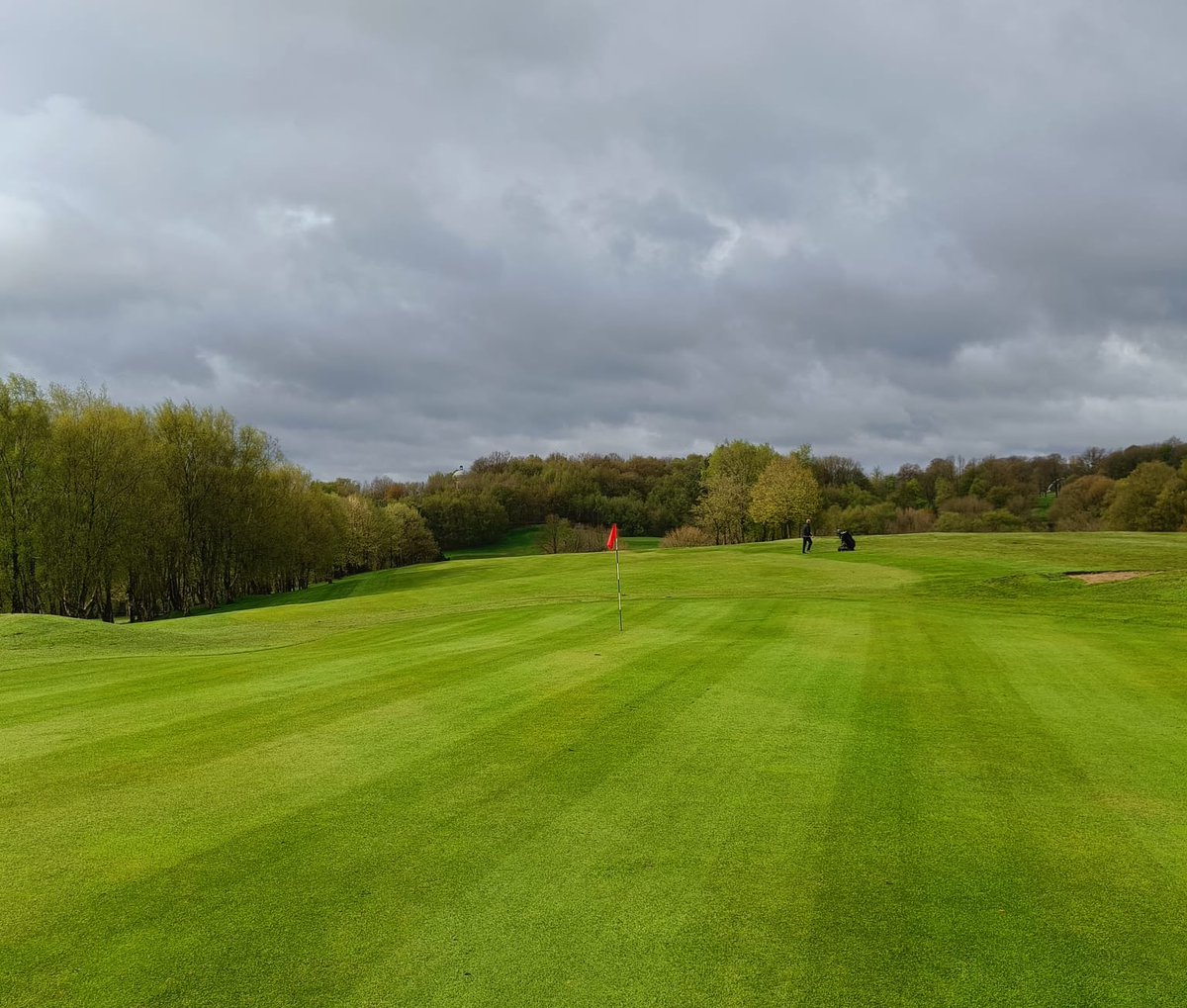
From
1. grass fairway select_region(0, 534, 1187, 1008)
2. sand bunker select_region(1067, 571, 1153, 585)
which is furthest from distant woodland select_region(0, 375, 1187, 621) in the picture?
sand bunker select_region(1067, 571, 1153, 585)

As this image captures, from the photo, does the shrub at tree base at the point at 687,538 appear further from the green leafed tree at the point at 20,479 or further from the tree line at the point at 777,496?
the green leafed tree at the point at 20,479

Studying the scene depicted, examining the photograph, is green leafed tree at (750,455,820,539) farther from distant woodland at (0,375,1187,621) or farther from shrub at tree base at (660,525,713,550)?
shrub at tree base at (660,525,713,550)

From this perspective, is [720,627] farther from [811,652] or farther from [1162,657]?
[1162,657]

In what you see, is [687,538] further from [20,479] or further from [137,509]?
[20,479]

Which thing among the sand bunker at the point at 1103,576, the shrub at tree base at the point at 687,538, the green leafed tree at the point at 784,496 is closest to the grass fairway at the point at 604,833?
the sand bunker at the point at 1103,576

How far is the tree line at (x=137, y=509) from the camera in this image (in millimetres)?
45781

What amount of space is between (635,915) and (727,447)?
341ft

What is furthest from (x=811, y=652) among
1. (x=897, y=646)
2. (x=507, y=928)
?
(x=507, y=928)

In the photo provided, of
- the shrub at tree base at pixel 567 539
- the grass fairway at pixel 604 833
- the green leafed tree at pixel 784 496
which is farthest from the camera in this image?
the shrub at tree base at pixel 567 539

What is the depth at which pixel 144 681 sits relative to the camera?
14.1m

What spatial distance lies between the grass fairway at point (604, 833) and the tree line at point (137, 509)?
41266mm

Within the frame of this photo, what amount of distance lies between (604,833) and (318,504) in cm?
7711

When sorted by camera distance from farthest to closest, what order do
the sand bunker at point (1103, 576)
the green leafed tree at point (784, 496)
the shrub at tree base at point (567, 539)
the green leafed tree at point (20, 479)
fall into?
the shrub at tree base at point (567, 539)
the green leafed tree at point (784, 496)
the green leafed tree at point (20, 479)
the sand bunker at point (1103, 576)

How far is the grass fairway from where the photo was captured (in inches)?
170
